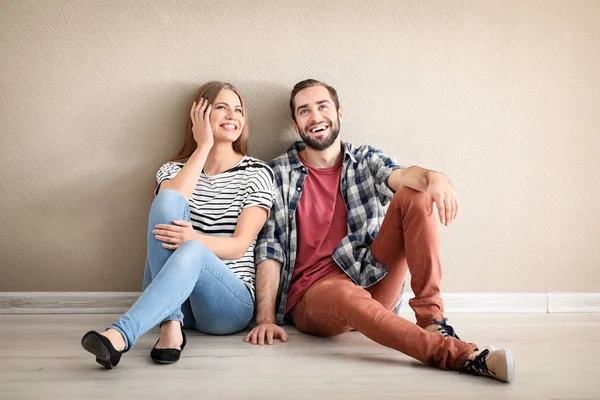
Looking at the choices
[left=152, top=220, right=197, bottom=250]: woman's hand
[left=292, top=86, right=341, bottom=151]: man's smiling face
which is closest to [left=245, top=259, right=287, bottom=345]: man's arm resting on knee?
[left=152, top=220, right=197, bottom=250]: woman's hand

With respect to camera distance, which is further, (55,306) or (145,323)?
(55,306)

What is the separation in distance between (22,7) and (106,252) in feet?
3.44

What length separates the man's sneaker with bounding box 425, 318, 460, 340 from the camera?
5.86 ft

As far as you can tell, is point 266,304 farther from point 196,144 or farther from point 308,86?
point 308,86

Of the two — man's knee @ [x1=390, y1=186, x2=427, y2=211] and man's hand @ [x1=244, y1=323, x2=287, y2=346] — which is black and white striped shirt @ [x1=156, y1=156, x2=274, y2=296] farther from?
man's knee @ [x1=390, y1=186, x2=427, y2=211]

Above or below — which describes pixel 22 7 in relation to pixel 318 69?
above

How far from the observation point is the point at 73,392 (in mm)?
1478

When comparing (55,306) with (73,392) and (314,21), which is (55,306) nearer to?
(73,392)

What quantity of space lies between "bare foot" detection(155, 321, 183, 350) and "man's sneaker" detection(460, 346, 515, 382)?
2.77ft

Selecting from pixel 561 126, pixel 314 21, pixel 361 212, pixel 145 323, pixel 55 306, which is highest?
pixel 314 21

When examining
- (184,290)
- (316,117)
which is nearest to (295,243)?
(316,117)

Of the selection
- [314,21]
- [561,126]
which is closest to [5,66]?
[314,21]

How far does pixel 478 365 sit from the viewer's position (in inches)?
62.9

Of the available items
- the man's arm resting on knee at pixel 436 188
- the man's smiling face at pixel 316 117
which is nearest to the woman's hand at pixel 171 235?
the man's smiling face at pixel 316 117
